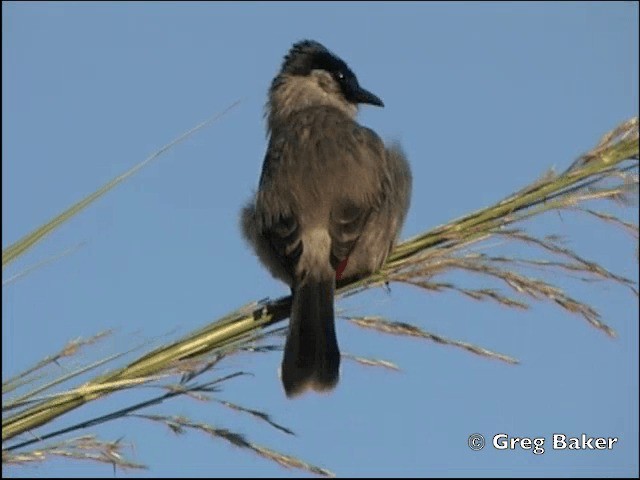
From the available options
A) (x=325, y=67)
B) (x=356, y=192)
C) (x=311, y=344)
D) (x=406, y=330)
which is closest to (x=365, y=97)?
(x=325, y=67)

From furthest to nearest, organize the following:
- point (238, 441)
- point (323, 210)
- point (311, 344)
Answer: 1. point (323, 210)
2. point (311, 344)
3. point (238, 441)

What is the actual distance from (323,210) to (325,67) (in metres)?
1.89

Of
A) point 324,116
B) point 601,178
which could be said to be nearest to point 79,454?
point 601,178

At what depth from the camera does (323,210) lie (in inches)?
169

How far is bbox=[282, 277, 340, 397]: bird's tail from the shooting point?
3311 mm

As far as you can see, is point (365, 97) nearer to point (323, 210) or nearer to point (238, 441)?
point (323, 210)

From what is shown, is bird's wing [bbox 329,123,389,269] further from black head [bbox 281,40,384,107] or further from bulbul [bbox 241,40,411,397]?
black head [bbox 281,40,384,107]

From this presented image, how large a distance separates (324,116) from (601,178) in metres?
2.66

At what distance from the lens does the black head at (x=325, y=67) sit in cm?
583

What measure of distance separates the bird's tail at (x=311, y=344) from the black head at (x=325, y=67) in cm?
211

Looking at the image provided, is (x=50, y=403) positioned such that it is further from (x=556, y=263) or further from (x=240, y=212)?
(x=240, y=212)

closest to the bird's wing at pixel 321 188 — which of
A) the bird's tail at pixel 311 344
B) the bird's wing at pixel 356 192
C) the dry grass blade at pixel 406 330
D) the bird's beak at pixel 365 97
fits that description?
the bird's wing at pixel 356 192

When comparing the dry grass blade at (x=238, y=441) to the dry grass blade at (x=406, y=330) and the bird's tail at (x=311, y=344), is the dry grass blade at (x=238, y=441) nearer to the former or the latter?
the dry grass blade at (x=406, y=330)

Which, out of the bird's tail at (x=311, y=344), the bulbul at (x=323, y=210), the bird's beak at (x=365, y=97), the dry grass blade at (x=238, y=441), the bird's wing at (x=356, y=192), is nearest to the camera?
the dry grass blade at (x=238, y=441)
